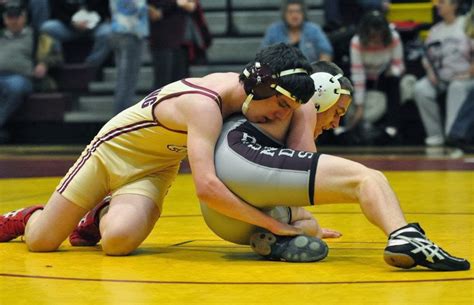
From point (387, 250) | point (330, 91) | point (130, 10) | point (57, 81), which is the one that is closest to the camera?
point (387, 250)

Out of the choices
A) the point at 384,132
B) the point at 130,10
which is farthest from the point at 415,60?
the point at 130,10

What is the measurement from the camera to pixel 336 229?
18.0 feet

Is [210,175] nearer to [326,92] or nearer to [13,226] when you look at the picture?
[326,92]

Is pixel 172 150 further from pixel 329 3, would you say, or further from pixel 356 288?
pixel 329 3

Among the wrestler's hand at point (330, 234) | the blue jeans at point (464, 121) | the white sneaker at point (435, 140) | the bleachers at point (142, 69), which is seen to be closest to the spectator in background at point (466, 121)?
the blue jeans at point (464, 121)

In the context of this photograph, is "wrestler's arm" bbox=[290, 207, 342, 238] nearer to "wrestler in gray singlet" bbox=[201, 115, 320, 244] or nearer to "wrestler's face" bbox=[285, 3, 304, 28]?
"wrestler in gray singlet" bbox=[201, 115, 320, 244]

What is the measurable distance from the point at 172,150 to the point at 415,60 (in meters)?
6.96

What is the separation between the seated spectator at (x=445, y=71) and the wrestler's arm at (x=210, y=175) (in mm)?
6690

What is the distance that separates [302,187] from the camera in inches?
170

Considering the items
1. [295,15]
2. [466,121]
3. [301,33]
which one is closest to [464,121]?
[466,121]

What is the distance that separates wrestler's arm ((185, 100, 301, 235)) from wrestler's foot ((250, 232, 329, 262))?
0.04 metres

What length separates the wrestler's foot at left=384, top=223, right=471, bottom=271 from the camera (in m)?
4.06

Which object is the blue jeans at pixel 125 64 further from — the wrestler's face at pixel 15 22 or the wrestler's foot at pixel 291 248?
the wrestler's foot at pixel 291 248

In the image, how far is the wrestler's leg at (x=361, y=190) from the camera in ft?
13.7
